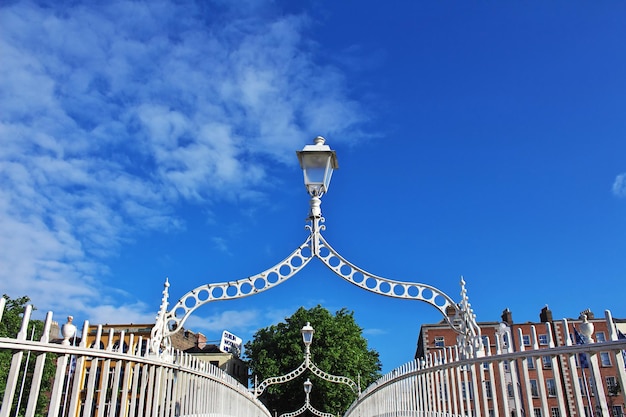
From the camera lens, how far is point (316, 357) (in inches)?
1565

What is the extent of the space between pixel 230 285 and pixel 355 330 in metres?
37.0

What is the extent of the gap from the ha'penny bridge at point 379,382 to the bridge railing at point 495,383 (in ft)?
0.04

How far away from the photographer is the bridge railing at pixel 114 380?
10.6 ft

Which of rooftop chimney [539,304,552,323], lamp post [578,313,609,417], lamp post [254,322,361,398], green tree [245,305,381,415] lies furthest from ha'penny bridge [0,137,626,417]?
rooftop chimney [539,304,552,323]

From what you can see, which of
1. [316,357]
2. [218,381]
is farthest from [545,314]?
[218,381]

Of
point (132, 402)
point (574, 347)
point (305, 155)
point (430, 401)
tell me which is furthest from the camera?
point (305, 155)

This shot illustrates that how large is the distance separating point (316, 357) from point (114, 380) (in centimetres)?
3666

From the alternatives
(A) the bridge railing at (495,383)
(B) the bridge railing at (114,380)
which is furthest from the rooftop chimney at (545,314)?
(B) the bridge railing at (114,380)

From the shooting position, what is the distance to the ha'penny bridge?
3.60 m

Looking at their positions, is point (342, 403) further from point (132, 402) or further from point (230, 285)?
point (132, 402)

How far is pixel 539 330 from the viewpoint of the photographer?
40.8m

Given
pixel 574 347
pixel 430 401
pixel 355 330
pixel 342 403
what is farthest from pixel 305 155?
pixel 355 330

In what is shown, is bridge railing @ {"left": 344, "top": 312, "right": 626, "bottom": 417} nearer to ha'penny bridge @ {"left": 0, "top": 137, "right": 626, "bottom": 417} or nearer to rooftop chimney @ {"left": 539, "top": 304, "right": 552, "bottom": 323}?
ha'penny bridge @ {"left": 0, "top": 137, "right": 626, "bottom": 417}

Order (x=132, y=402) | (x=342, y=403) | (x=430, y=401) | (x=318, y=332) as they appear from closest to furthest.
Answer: (x=132, y=402)
(x=430, y=401)
(x=342, y=403)
(x=318, y=332)
